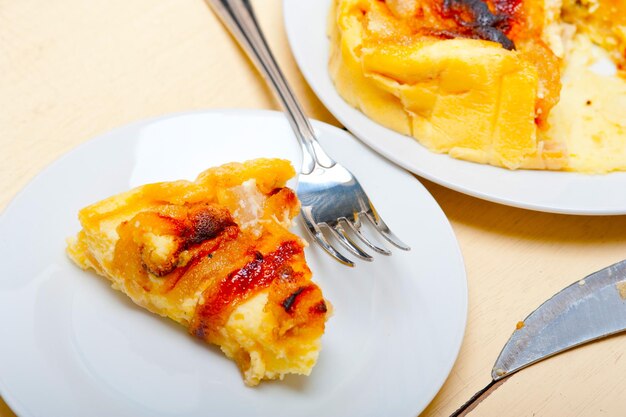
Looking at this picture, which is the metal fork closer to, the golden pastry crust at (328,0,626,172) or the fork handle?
the fork handle

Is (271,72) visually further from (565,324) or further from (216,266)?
(565,324)

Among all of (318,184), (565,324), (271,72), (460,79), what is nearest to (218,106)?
(271,72)

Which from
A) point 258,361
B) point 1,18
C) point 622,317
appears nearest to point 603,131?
point 622,317

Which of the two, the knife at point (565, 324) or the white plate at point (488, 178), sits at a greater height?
the white plate at point (488, 178)

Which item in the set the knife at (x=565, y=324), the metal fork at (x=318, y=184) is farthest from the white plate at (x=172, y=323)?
the knife at (x=565, y=324)

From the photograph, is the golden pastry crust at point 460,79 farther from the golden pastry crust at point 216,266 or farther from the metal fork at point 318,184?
the golden pastry crust at point 216,266

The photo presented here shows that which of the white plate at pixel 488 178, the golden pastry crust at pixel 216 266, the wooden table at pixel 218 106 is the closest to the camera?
the golden pastry crust at pixel 216 266

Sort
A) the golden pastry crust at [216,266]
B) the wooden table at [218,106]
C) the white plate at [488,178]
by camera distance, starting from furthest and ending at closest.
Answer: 1. the white plate at [488,178]
2. the wooden table at [218,106]
3. the golden pastry crust at [216,266]
